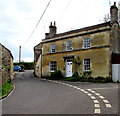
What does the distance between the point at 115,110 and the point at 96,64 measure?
12479mm

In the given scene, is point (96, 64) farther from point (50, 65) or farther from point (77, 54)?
point (50, 65)

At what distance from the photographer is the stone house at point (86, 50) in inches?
722

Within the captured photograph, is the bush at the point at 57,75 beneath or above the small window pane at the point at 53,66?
beneath

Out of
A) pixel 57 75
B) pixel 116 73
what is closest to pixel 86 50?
pixel 116 73

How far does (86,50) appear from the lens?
66.4 feet

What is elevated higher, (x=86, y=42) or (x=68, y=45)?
(x=86, y=42)

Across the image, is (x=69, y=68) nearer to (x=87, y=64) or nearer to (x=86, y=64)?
(x=86, y=64)

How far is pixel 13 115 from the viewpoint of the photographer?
6035 millimetres

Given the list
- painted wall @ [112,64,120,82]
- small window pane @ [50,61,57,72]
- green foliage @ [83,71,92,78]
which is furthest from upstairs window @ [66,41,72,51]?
painted wall @ [112,64,120,82]

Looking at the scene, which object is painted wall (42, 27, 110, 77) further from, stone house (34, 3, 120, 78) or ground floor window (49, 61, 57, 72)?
ground floor window (49, 61, 57, 72)

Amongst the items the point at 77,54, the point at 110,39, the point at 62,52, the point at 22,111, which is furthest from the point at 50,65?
the point at 22,111

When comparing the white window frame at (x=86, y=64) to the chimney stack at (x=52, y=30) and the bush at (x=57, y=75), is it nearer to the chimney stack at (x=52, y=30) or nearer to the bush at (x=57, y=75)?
the bush at (x=57, y=75)

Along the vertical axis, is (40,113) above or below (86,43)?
below

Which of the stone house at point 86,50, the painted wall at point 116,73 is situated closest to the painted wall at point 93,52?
the stone house at point 86,50
